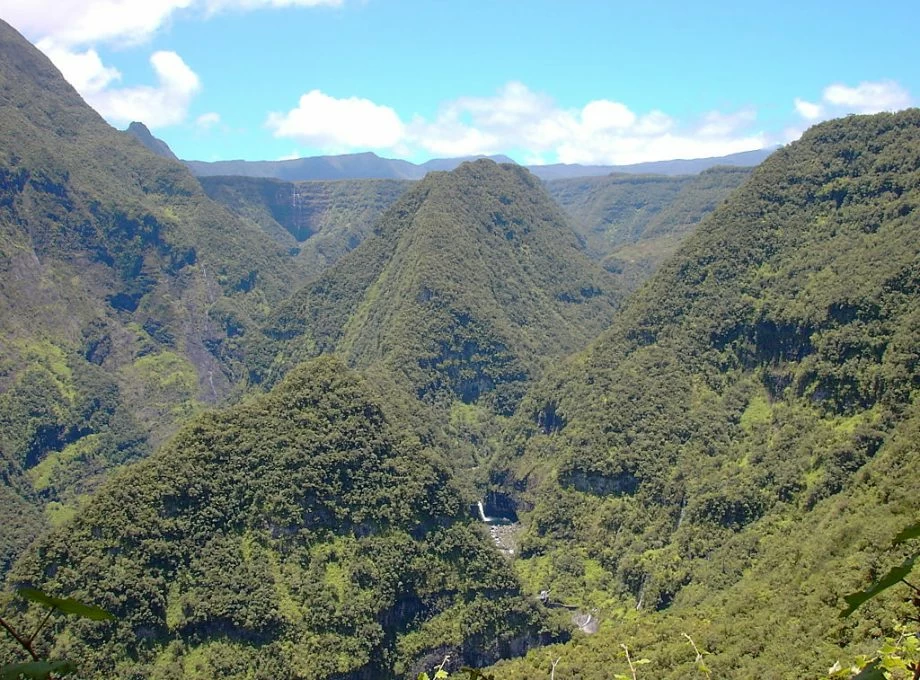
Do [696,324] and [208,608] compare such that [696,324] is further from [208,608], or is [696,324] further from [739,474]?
[208,608]

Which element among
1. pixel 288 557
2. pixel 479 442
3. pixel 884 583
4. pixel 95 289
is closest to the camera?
pixel 884 583

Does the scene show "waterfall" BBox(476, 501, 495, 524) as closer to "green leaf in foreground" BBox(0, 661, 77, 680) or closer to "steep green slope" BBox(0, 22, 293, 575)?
"steep green slope" BBox(0, 22, 293, 575)

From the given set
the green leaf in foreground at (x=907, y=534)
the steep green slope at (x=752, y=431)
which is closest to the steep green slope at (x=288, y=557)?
the steep green slope at (x=752, y=431)

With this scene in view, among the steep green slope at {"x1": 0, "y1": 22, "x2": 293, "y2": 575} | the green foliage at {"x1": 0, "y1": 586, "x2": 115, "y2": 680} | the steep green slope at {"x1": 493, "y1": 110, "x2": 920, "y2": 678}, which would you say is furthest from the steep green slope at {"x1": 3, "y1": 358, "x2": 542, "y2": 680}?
the green foliage at {"x1": 0, "y1": 586, "x2": 115, "y2": 680}

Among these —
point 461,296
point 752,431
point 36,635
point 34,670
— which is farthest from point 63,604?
point 461,296

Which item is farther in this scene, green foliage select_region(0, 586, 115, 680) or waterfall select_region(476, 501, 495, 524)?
waterfall select_region(476, 501, 495, 524)

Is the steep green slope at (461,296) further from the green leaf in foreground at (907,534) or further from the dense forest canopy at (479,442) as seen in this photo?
the green leaf in foreground at (907,534)

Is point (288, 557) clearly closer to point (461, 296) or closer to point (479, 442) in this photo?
point (479, 442)
